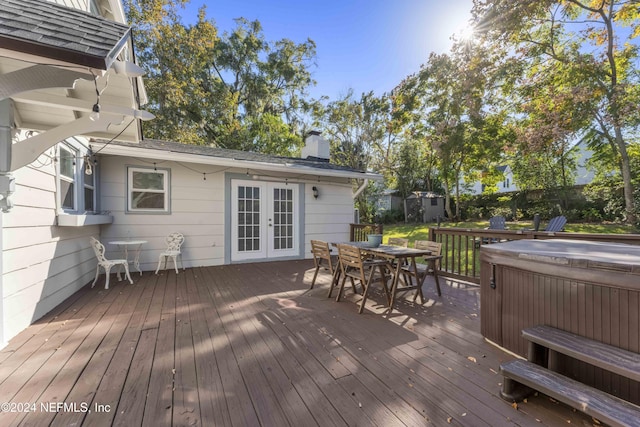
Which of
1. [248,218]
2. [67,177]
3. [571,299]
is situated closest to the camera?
[571,299]

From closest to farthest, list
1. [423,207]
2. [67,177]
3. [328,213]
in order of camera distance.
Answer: [67,177] < [328,213] < [423,207]

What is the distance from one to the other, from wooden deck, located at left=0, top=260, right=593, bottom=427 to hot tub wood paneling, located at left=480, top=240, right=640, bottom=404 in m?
0.34

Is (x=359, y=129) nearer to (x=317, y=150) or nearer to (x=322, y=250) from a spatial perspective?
(x=317, y=150)

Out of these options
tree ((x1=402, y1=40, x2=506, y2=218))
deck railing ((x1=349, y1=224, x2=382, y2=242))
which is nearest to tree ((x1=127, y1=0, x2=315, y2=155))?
tree ((x1=402, y1=40, x2=506, y2=218))

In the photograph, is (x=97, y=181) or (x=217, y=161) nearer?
(x=97, y=181)

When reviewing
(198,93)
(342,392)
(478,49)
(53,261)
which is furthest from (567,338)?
(198,93)

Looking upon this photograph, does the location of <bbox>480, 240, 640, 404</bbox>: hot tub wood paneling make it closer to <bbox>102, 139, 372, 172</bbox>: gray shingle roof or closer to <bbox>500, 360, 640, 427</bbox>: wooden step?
<bbox>500, 360, 640, 427</bbox>: wooden step

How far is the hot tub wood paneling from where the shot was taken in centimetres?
172

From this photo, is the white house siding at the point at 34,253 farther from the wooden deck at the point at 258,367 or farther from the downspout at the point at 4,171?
the wooden deck at the point at 258,367

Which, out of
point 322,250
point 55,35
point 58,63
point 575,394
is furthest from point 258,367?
point 55,35

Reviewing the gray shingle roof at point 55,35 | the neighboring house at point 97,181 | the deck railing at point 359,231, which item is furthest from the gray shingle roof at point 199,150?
the gray shingle roof at point 55,35

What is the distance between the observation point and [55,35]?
154 centimetres

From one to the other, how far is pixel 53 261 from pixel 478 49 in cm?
1155

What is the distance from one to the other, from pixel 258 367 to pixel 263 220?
481 centimetres
